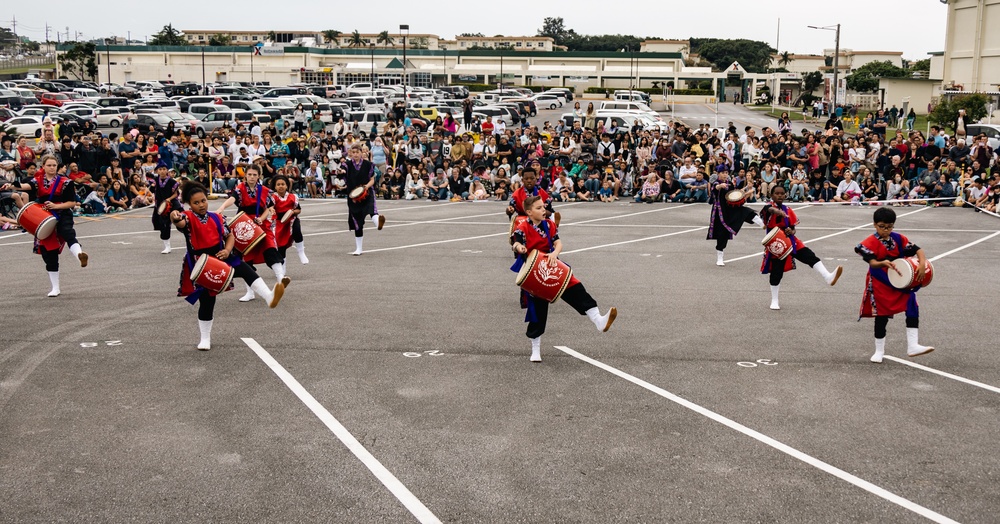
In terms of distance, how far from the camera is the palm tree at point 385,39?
151125mm

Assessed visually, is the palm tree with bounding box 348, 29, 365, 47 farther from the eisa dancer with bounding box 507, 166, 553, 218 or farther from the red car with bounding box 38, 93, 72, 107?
the eisa dancer with bounding box 507, 166, 553, 218

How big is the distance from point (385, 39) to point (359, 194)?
140 metres

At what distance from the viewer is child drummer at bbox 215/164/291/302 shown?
40.0ft

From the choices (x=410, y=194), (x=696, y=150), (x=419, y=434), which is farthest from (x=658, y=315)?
(x=696, y=150)

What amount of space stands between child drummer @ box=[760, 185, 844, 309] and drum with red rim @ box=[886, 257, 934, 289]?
2758mm

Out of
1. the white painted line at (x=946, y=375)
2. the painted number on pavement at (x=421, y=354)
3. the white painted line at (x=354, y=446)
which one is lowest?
the white painted line at (x=354, y=446)

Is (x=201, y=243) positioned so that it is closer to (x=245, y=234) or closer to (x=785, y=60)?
(x=245, y=234)

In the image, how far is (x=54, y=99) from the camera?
64.4 meters

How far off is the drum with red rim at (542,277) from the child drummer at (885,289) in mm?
2974

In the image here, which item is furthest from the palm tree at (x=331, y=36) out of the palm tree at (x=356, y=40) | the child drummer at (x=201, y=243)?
the child drummer at (x=201, y=243)

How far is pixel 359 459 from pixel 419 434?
67 cm

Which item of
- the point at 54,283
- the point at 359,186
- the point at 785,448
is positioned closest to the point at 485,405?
the point at 785,448

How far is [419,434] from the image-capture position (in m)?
7.45

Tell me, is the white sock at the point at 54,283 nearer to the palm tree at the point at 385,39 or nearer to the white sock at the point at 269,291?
the white sock at the point at 269,291
